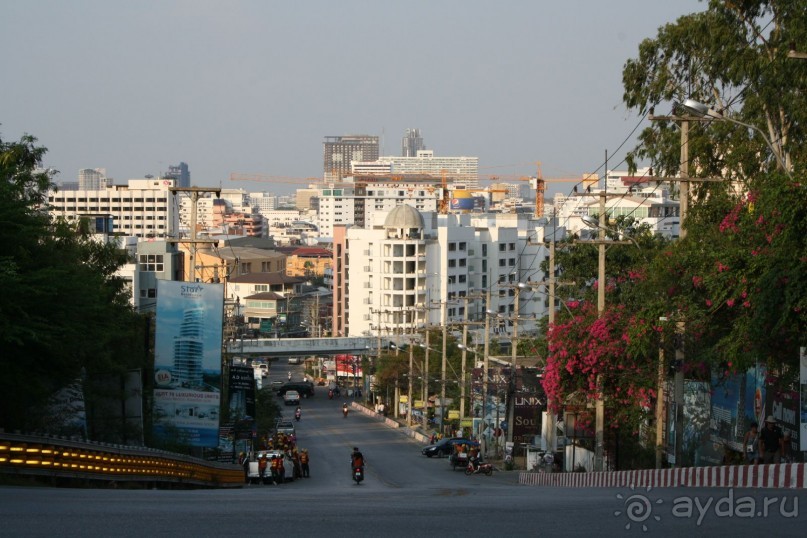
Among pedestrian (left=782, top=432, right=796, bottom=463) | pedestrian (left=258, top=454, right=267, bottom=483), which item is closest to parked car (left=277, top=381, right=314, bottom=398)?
pedestrian (left=258, top=454, right=267, bottom=483)


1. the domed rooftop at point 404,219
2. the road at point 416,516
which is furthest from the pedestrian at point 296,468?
the domed rooftop at point 404,219

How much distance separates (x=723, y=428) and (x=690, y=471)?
7.22 metres

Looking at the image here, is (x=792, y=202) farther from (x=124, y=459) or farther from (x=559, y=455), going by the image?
(x=559, y=455)

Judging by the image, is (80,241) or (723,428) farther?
(80,241)

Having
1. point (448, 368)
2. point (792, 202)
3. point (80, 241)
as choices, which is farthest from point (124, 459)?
point (448, 368)

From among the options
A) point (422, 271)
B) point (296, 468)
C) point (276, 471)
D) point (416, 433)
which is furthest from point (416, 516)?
point (422, 271)

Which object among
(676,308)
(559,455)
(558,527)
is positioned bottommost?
(559,455)

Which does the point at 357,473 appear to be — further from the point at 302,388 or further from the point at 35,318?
the point at 302,388

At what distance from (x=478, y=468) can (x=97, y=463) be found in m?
25.8

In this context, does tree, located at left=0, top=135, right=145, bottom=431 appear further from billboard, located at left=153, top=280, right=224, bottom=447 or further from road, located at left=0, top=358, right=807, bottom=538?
road, located at left=0, top=358, right=807, bottom=538

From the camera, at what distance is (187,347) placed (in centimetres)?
3117

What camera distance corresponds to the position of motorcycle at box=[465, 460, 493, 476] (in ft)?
156

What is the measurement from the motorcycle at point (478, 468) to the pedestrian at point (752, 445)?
73.0 ft

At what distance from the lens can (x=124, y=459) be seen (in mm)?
26438
